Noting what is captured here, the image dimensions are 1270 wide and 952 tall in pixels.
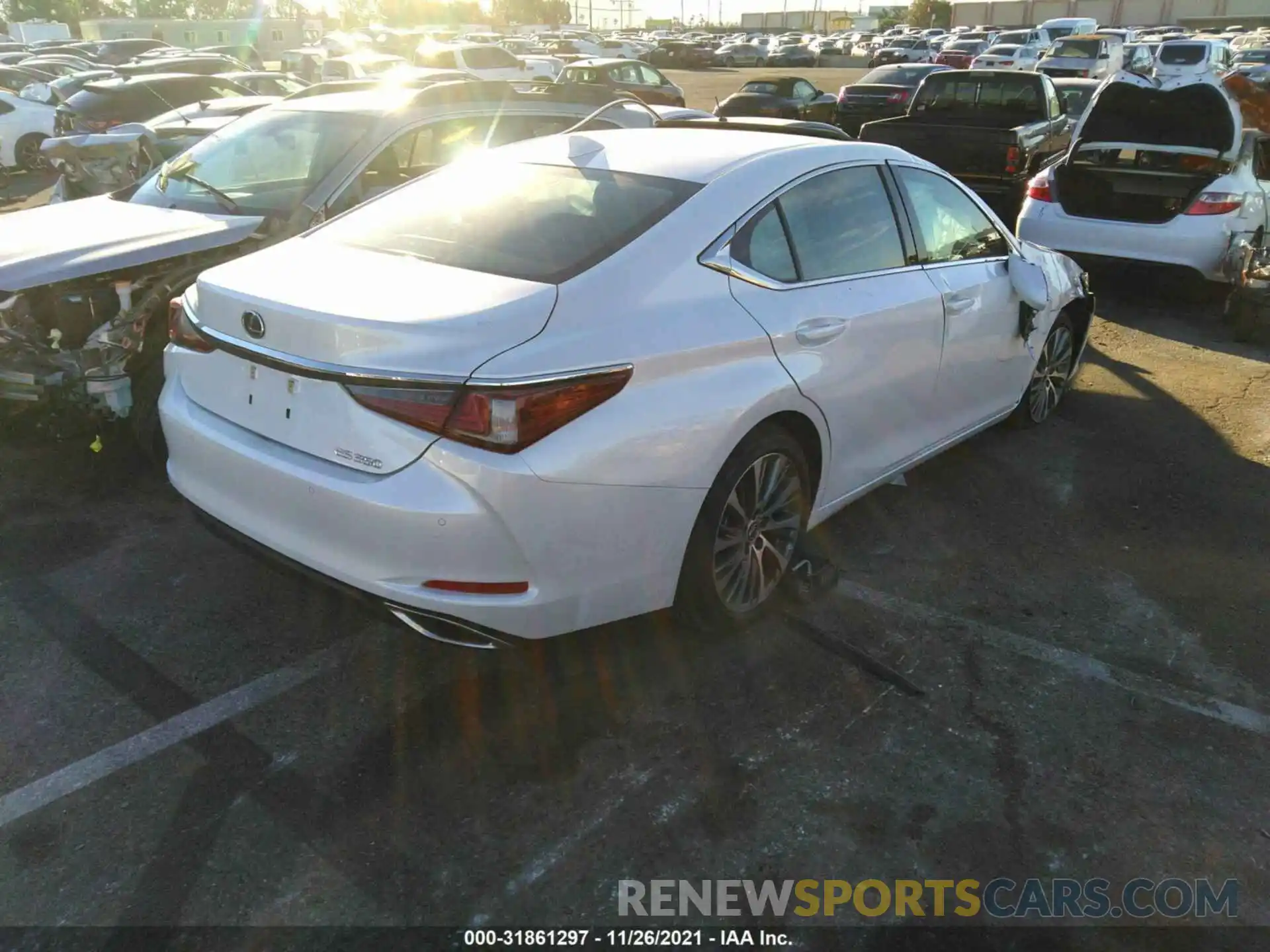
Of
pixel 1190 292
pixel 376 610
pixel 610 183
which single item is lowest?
pixel 1190 292

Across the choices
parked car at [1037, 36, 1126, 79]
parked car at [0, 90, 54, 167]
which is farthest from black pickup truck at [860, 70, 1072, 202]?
parked car at [1037, 36, 1126, 79]

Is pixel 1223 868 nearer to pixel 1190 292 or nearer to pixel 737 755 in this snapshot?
pixel 737 755

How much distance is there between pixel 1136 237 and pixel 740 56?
174ft

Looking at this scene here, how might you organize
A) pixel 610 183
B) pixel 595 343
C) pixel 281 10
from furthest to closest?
pixel 281 10
pixel 610 183
pixel 595 343

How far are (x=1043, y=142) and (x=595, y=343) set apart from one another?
10.6m

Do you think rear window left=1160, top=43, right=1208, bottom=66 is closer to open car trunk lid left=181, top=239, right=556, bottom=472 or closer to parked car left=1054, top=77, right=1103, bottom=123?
parked car left=1054, top=77, right=1103, bottom=123

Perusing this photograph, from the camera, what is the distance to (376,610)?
2.93 meters

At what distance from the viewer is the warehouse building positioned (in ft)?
251

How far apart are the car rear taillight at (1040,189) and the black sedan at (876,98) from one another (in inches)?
399

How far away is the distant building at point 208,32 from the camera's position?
58.5 metres

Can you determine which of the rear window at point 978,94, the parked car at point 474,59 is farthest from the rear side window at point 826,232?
the parked car at point 474,59

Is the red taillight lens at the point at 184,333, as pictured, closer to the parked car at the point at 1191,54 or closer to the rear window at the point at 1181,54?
the parked car at the point at 1191,54

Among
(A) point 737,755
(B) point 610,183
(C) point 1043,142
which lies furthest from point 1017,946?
(C) point 1043,142

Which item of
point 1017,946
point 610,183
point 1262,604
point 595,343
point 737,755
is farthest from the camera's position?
point 1262,604
